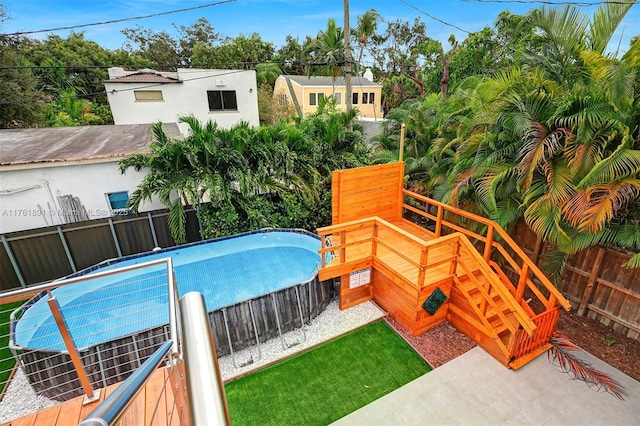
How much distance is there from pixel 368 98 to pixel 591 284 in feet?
71.9

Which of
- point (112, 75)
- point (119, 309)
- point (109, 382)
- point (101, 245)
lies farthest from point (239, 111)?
point (109, 382)

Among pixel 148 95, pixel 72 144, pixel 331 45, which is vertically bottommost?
pixel 72 144

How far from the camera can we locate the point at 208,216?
24.2 ft

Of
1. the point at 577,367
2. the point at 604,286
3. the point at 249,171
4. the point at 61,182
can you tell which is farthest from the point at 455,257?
the point at 61,182

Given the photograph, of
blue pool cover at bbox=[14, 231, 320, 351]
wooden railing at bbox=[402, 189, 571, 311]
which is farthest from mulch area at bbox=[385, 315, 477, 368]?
blue pool cover at bbox=[14, 231, 320, 351]

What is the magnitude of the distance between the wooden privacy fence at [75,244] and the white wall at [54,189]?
0.77 metres

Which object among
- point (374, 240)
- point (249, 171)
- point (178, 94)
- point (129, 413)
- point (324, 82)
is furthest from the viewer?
point (324, 82)

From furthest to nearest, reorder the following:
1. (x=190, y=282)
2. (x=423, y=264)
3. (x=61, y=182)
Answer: (x=61, y=182) → (x=190, y=282) → (x=423, y=264)

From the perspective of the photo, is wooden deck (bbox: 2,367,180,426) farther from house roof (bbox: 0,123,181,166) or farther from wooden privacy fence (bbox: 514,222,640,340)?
wooden privacy fence (bbox: 514,222,640,340)

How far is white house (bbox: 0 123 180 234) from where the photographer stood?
22.0 ft

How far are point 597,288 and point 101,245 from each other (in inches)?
399

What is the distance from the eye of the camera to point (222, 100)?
45.3ft

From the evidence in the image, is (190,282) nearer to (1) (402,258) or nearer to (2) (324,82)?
(1) (402,258)

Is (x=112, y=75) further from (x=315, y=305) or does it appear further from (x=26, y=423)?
(x=26, y=423)
